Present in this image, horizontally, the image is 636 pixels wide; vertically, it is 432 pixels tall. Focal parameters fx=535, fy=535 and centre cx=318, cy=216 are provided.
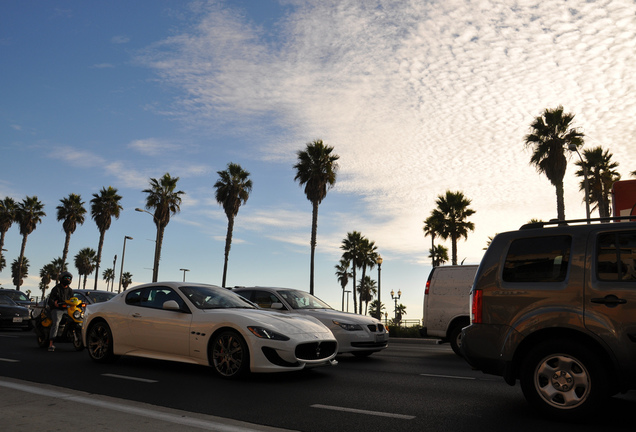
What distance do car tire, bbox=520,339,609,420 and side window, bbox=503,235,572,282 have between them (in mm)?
674

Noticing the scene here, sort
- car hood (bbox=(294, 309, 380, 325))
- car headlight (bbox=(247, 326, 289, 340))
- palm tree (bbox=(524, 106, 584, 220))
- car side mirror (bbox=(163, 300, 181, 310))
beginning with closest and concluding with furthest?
car headlight (bbox=(247, 326, 289, 340)) → car side mirror (bbox=(163, 300, 181, 310)) → car hood (bbox=(294, 309, 380, 325)) → palm tree (bbox=(524, 106, 584, 220))

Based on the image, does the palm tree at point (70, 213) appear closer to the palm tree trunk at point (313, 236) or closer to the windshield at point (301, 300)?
the palm tree trunk at point (313, 236)

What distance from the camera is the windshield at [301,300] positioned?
11.7 metres

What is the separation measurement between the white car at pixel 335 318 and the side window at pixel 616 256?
6234 millimetres

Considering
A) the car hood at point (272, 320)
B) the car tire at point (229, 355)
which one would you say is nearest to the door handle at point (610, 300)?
the car hood at point (272, 320)

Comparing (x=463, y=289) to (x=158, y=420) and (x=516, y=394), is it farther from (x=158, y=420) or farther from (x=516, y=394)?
(x=158, y=420)

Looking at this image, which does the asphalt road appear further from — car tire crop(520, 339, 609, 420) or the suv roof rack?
the suv roof rack

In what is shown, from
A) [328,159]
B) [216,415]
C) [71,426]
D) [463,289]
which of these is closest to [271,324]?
[216,415]

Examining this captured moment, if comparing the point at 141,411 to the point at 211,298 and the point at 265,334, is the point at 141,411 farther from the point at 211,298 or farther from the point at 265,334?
the point at 211,298

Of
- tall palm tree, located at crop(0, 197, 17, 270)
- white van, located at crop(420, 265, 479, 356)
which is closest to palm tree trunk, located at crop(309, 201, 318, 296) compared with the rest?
white van, located at crop(420, 265, 479, 356)

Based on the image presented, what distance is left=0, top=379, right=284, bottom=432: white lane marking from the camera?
494cm

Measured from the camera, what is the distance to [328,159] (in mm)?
41031

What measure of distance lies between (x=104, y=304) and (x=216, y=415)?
5.20 metres

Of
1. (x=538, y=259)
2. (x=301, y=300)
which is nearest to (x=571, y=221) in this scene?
(x=538, y=259)
